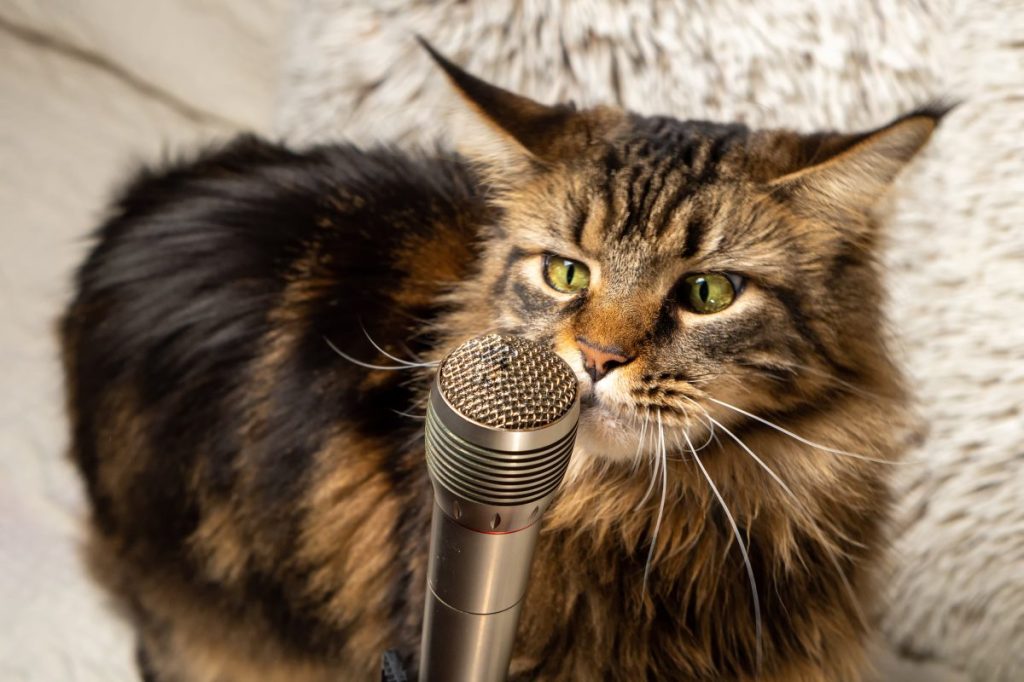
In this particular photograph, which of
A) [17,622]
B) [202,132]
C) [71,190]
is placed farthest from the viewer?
[202,132]

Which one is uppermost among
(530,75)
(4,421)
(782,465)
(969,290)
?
(530,75)

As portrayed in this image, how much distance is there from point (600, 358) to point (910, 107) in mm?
689

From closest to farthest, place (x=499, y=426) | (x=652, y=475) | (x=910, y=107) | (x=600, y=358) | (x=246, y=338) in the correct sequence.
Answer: (x=499, y=426)
(x=600, y=358)
(x=652, y=475)
(x=246, y=338)
(x=910, y=107)

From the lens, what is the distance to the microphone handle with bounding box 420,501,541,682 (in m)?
0.49

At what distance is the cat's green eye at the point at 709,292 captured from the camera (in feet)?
2.42

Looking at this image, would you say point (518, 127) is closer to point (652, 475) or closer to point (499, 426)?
point (652, 475)

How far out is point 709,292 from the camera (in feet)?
2.42

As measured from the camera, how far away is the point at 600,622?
2.58 feet

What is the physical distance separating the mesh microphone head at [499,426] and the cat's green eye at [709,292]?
0.28 metres

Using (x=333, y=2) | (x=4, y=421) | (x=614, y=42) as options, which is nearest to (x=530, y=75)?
(x=614, y=42)

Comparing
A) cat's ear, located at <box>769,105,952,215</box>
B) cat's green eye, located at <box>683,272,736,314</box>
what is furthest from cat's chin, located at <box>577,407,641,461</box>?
cat's ear, located at <box>769,105,952,215</box>

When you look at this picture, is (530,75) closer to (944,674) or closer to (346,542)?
(346,542)

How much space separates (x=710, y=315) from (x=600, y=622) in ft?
0.88

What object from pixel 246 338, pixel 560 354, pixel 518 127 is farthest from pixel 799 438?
pixel 246 338
